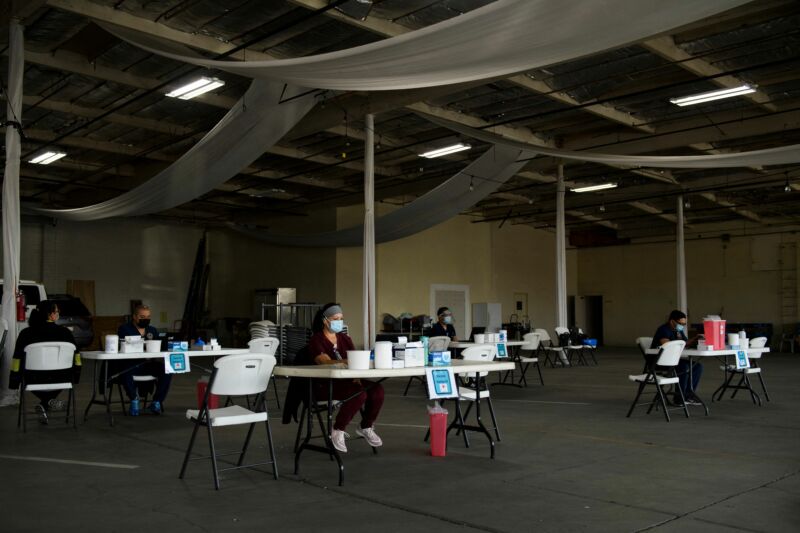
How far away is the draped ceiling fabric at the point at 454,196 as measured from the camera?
11.5 m

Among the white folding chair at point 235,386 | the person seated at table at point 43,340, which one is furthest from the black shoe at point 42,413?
the white folding chair at point 235,386

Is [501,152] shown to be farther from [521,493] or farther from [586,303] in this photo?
[586,303]

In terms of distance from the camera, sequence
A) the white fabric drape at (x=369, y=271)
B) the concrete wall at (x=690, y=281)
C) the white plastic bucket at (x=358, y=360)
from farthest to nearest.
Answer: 1. the concrete wall at (x=690, y=281)
2. the white fabric drape at (x=369, y=271)
3. the white plastic bucket at (x=358, y=360)

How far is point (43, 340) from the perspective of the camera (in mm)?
7004

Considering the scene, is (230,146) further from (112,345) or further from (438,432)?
(438,432)

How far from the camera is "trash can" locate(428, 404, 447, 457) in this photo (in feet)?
16.9

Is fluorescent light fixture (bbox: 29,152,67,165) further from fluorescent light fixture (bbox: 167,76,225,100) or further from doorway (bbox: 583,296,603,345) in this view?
doorway (bbox: 583,296,603,345)

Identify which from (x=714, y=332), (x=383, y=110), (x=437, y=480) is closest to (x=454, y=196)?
(x=383, y=110)

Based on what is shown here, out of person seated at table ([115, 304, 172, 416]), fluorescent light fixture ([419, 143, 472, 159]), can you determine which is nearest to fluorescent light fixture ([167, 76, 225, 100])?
person seated at table ([115, 304, 172, 416])

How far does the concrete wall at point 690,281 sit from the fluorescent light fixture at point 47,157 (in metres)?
17.6

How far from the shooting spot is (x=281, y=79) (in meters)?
6.82

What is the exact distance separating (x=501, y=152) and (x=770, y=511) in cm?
806

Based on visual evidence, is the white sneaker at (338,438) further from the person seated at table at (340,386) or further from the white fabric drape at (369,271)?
the white fabric drape at (369,271)

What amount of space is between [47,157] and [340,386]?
11.4 metres
